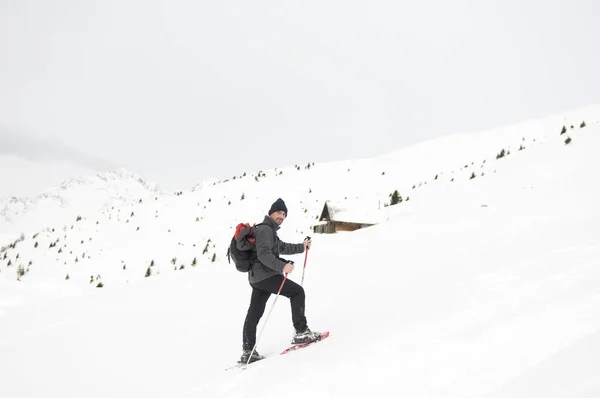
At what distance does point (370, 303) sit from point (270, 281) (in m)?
1.45

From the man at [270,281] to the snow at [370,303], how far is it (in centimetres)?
27

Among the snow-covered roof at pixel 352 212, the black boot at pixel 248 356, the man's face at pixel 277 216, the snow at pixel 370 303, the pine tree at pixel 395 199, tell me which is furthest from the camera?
the pine tree at pixel 395 199

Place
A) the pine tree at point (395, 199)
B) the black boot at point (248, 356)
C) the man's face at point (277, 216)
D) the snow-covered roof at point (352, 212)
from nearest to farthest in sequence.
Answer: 1. the black boot at point (248, 356)
2. the man's face at point (277, 216)
3. the snow-covered roof at point (352, 212)
4. the pine tree at point (395, 199)

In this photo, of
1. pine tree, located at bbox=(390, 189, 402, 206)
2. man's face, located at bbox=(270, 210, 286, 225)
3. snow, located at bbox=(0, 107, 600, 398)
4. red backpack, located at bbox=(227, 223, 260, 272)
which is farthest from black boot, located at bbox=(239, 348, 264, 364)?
pine tree, located at bbox=(390, 189, 402, 206)

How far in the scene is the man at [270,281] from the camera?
4.32 meters

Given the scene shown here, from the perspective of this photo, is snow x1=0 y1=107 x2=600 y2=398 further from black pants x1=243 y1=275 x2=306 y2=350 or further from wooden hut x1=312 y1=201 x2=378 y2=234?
wooden hut x1=312 y1=201 x2=378 y2=234

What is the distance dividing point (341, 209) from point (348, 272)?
14.5 feet

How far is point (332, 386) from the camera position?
124 inches

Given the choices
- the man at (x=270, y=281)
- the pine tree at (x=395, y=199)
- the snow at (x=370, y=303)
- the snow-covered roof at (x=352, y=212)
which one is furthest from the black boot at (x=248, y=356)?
the pine tree at (x=395, y=199)

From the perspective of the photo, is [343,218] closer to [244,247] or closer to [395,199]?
[395,199]

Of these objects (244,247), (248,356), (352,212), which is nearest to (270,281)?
(244,247)

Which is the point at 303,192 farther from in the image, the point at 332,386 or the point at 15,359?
the point at 332,386

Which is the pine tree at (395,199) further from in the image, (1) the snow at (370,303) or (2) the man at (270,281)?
(2) the man at (270,281)

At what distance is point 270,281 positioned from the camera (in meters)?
4.50
